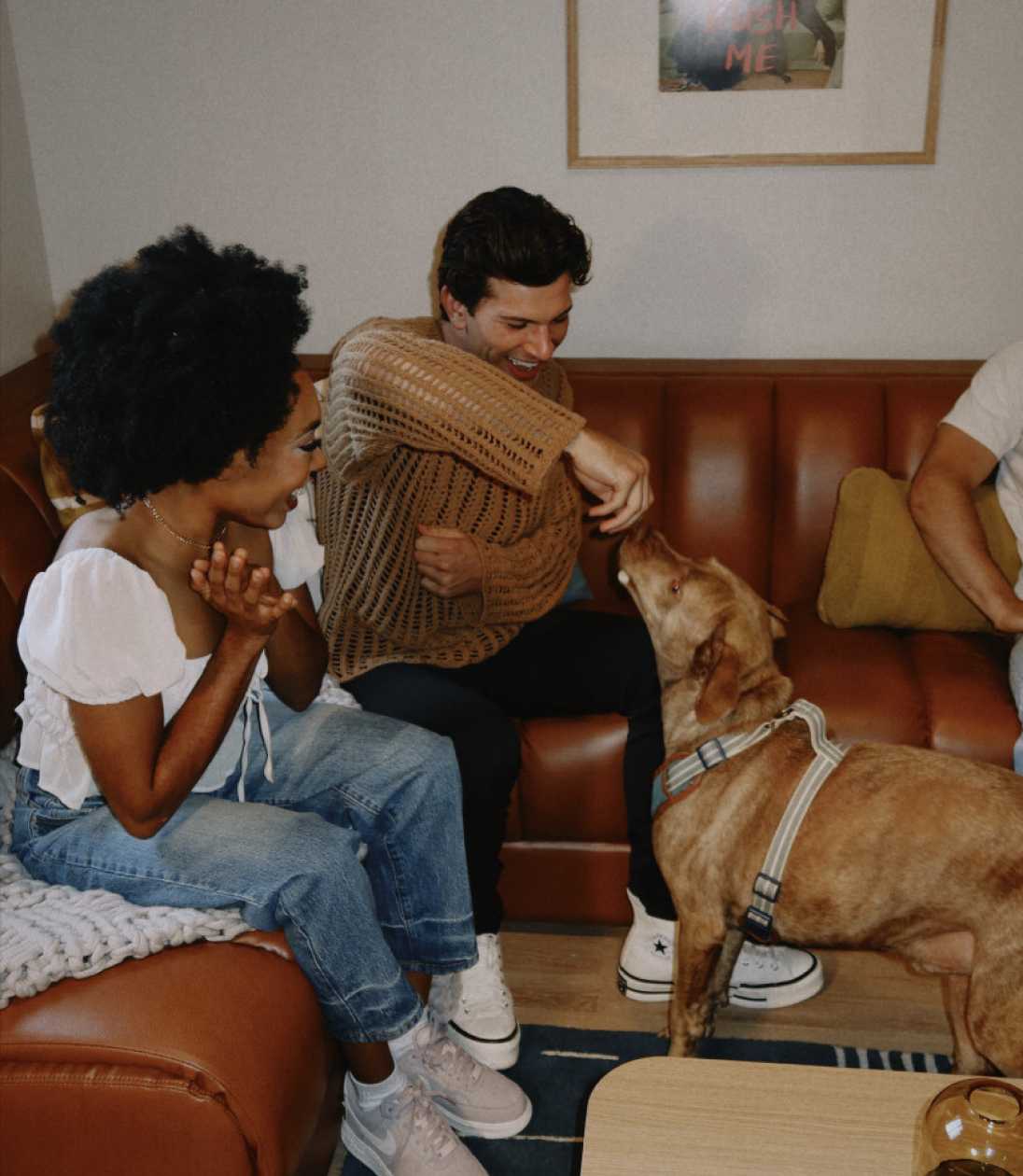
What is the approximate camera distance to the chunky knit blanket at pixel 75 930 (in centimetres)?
150

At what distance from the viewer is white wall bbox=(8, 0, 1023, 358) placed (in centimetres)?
292

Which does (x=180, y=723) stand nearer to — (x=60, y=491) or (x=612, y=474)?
(x=612, y=474)

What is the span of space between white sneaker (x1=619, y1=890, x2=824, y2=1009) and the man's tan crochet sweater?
2.14 ft

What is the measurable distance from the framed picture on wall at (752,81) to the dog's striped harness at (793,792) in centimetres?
166

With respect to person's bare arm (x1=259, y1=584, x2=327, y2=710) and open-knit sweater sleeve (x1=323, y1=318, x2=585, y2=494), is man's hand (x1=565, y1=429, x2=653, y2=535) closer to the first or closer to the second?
open-knit sweater sleeve (x1=323, y1=318, x2=585, y2=494)

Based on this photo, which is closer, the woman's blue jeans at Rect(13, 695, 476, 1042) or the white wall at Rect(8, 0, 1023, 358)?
the woman's blue jeans at Rect(13, 695, 476, 1042)

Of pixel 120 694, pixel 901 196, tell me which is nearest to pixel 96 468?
pixel 120 694

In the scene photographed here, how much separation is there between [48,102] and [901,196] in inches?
91.4

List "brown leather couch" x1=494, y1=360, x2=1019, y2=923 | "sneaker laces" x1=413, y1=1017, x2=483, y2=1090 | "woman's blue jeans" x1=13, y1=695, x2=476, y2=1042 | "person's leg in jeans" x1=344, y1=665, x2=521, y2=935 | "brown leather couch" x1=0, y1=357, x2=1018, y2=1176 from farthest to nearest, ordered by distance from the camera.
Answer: "brown leather couch" x1=494, y1=360, x2=1019, y2=923 < "person's leg in jeans" x1=344, y1=665, x2=521, y2=935 < "sneaker laces" x1=413, y1=1017, x2=483, y2=1090 < "woman's blue jeans" x1=13, y1=695, x2=476, y2=1042 < "brown leather couch" x1=0, y1=357, x2=1018, y2=1176

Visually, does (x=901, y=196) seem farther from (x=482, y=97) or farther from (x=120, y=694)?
(x=120, y=694)

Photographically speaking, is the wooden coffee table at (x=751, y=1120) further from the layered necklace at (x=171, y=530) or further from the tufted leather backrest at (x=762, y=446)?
the tufted leather backrest at (x=762, y=446)

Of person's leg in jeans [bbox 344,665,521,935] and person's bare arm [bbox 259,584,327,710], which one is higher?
person's bare arm [bbox 259,584,327,710]

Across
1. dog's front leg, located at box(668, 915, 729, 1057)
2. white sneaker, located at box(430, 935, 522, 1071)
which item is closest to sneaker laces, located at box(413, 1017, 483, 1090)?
white sneaker, located at box(430, 935, 522, 1071)

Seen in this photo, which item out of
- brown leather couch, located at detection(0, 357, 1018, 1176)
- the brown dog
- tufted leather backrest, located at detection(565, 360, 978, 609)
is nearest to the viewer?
brown leather couch, located at detection(0, 357, 1018, 1176)
